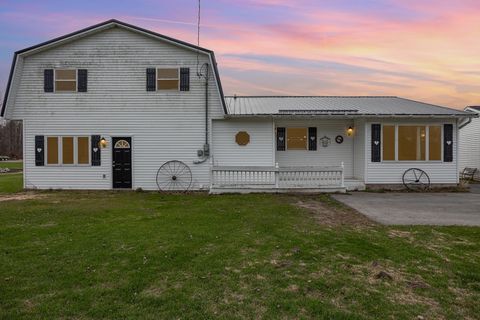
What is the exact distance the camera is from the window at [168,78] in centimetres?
1372

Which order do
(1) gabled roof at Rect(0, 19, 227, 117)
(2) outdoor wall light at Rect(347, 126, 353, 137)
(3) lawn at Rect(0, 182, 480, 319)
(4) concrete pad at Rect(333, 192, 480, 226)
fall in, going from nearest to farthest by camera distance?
1. (3) lawn at Rect(0, 182, 480, 319)
2. (4) concrete pad at Rect(333, 192, 480, 226)
3. (1) gabled roof at Rect(0, 19, 227, 117)
4. (2) outdoor wall light at Rect(347, 126, 353, 137)

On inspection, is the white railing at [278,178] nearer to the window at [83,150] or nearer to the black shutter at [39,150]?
the window at [83,150]

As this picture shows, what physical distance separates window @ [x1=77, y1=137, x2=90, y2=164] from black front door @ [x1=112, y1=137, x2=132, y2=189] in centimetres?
107

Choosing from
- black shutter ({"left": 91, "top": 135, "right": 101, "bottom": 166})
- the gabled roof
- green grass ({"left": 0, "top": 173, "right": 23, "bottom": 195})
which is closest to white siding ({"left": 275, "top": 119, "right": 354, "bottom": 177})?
the gabled roof

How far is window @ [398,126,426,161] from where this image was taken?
13.8 m

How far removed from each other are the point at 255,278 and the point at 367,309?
134 centimetres

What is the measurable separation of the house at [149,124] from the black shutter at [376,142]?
4cm

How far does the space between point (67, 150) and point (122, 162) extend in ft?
7.39

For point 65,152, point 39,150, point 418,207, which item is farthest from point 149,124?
point 418,207

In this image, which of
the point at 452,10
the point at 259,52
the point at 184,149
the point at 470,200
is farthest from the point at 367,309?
the point at 259,52

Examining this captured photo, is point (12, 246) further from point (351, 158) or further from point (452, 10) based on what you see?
point (452, 10)

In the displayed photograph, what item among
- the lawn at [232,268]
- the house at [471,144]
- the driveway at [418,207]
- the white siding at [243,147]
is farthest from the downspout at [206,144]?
the house at [471,144]

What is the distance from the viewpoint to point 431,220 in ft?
25.9

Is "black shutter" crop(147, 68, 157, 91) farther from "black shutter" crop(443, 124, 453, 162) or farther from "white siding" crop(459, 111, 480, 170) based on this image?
"white siding" crop(459, 111, 480, 170)
